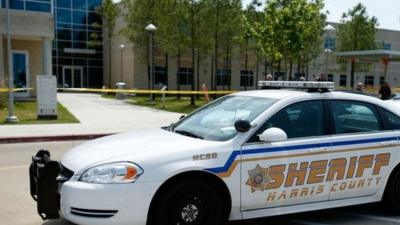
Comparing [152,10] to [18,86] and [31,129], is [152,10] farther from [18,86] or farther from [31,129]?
[31,129]

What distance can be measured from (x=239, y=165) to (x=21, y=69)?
26.3 m

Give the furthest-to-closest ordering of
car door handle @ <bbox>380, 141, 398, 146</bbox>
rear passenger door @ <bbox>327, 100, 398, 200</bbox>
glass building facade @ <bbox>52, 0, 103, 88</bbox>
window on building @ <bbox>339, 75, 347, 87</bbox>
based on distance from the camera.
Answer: window on building @ <bbox>339, 75, 347, 87</bbox>, glass building facade @ <bbox>52, 0, 103, 88</bbox>, car door handle @ <bbox>380, 141, 398, 146</bbox>, rear passenger door @ <bbox>327, 100, 398, 200</bbox>

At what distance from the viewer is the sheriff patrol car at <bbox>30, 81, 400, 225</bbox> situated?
446 cm

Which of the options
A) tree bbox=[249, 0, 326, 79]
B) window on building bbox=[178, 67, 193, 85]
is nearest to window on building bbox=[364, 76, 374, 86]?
window on building bbox=[178, 67, 193, 85]

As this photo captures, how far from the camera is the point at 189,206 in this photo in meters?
4.71

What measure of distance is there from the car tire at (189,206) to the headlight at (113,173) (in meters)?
0.35

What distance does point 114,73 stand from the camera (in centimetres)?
5272

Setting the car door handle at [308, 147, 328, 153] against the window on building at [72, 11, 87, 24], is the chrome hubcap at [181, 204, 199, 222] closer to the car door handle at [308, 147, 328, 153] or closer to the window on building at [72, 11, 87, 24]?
the car door handle at [308, 147, 328, 153]

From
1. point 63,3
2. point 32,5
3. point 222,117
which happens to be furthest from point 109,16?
point 222,117

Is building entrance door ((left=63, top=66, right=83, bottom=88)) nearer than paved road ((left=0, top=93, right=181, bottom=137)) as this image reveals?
No

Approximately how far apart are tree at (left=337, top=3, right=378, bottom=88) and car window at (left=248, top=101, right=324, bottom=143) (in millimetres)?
40811

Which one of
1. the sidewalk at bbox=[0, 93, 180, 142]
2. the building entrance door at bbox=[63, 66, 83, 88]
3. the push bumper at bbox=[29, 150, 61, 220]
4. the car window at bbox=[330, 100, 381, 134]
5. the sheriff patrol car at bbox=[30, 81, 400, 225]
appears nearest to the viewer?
the sheriff patrol car at bbox=[30, 81, 400, 225]

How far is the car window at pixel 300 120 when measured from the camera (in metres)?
5.25

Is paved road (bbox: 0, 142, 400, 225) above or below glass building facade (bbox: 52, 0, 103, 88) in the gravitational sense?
below
